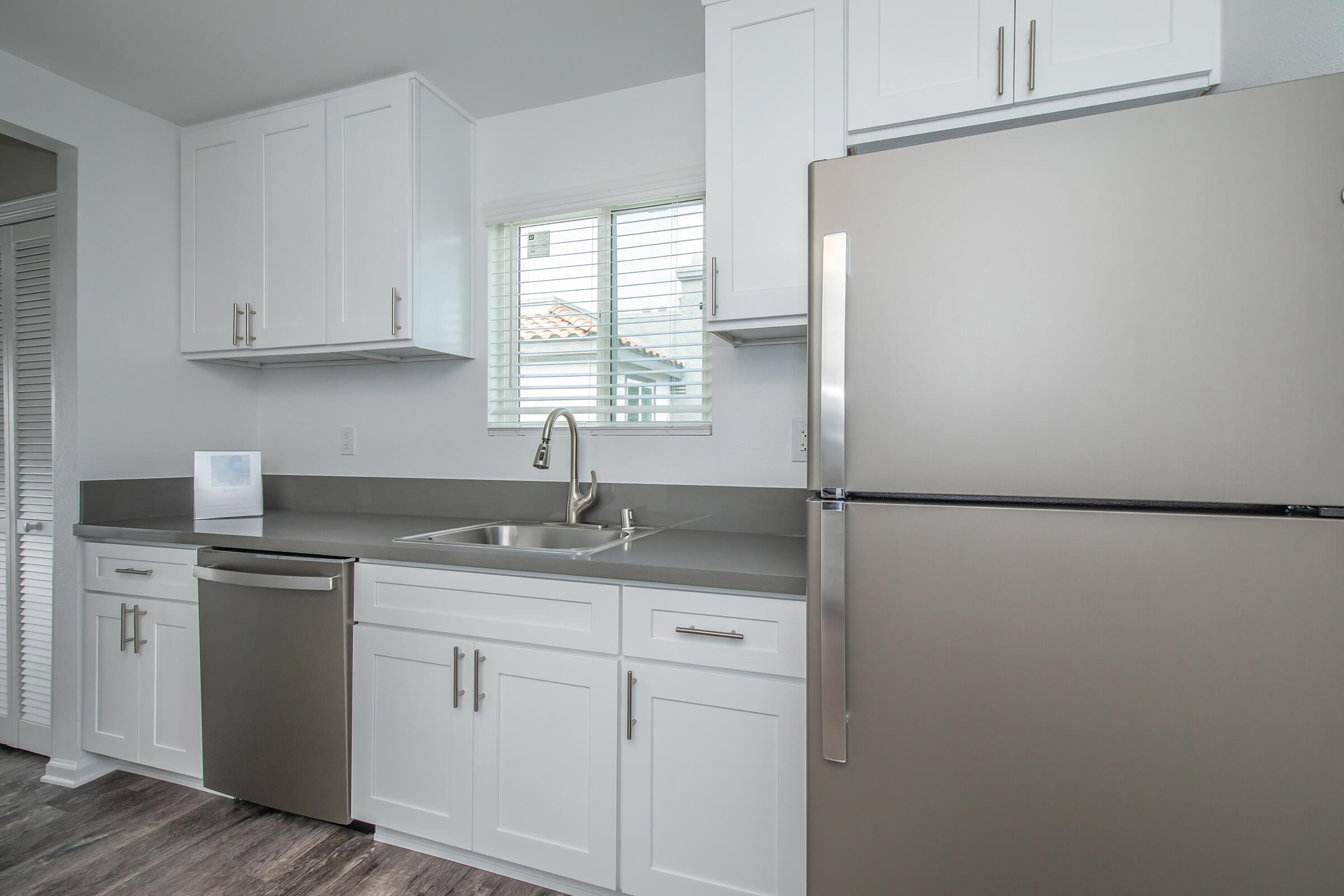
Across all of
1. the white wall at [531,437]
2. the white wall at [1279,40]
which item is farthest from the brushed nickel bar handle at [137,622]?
the white wall at [1279,40]

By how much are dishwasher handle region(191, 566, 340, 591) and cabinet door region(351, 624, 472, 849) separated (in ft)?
0.51

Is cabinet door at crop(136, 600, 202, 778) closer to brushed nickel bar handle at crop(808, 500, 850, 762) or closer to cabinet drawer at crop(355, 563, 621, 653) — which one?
cabinet drawer at crop(355, 563, 621, 653)

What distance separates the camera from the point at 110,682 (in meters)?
2.23

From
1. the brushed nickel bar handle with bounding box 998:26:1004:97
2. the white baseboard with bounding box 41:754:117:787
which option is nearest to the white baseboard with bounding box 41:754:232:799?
the white baseboard with bounding box 41:754:117:787

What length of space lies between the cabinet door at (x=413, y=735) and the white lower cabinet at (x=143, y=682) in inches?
26.2

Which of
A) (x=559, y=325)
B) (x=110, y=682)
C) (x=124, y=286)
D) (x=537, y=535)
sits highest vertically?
(x=124, y=286)

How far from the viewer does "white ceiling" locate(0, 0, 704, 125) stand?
1.88 metres

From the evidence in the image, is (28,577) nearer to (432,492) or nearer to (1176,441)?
(432,492)

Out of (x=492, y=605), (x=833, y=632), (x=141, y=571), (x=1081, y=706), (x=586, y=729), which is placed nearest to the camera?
(x=1081, y=706)

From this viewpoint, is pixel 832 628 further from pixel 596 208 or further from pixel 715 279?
pixel 596 208

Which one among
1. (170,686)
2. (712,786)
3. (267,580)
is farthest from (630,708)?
(170,686)

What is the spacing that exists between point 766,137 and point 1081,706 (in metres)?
1.42

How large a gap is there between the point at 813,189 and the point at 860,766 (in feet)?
3.33

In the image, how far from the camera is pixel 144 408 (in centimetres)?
249
